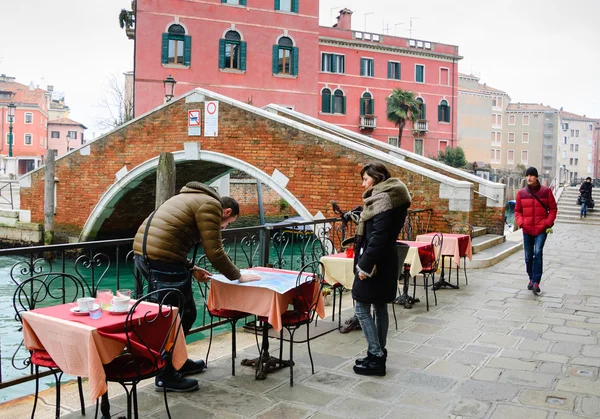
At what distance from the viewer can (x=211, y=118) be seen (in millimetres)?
12578

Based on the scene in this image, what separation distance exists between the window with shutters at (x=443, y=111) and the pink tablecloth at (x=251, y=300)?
3115cm

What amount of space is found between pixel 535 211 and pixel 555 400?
11.2 feet

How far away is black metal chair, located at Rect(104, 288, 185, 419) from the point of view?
275 cm

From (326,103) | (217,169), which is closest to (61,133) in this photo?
(326,103)

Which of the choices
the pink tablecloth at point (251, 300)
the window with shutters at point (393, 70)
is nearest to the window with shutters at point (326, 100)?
the window with shutters at point (393, 70)

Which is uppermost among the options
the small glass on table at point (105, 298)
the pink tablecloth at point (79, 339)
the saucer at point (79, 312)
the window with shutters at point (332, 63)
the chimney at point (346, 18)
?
the chimney at point (346, 18)

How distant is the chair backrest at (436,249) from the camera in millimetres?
5953

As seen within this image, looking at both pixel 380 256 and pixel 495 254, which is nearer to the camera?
pixel 380 256

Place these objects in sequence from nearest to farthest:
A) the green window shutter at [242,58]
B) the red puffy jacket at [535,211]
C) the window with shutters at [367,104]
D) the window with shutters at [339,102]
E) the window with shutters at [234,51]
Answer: the red puffy jacket at [535,211] < the window with shutters at [234,51] < the green window shutter at [242,58] < the window with shutters at [339,102] < the window with shutters at [367,104]

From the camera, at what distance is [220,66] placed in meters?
22.9

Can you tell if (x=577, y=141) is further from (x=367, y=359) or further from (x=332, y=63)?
(x=367, y=359)

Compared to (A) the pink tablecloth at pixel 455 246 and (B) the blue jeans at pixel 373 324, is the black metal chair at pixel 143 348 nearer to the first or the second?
(B) the blue jeans at pixel 373 324

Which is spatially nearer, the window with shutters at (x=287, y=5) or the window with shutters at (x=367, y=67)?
the window with shutters at (x=287, y=5)

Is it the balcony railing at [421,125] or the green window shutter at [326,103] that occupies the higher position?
the green window shutter at [326,103]
